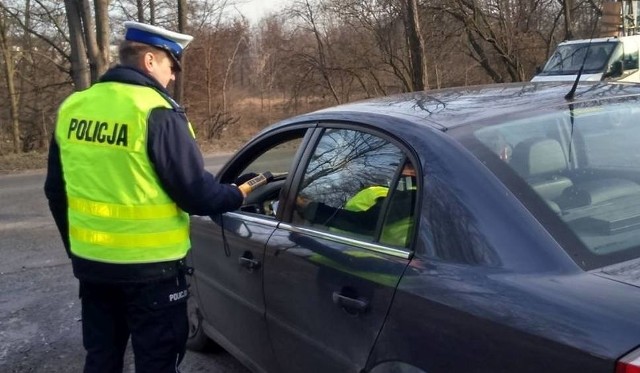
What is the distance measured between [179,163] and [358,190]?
0.73 meters

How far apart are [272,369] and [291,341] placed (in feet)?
0.98

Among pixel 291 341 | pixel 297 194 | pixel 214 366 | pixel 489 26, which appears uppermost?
pixel 489 26

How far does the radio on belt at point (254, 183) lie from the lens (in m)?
3.07

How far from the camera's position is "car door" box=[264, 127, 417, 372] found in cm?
230

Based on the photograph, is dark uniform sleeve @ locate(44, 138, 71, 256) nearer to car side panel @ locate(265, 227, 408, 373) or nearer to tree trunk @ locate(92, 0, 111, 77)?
car side panel @ locate(265, 227, 408, 373)

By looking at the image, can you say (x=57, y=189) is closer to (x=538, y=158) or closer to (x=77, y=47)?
(x=538, y=158)

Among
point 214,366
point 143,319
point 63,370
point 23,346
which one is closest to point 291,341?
point 143,319

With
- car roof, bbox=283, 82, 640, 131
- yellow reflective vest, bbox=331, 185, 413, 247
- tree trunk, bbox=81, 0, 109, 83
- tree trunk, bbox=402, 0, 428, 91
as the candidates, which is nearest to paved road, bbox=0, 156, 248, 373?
yellow reflective vest, bbox=331, 185, 413, 247

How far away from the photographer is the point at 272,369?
3.01 meters

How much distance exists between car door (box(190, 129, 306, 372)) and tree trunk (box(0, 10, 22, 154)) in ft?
68.9

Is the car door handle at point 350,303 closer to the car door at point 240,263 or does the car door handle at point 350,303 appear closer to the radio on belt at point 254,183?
the car door at point 240,263

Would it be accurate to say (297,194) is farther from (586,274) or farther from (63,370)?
(63,370)

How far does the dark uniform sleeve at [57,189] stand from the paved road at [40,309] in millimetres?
1322

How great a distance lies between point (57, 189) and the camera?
295cm
